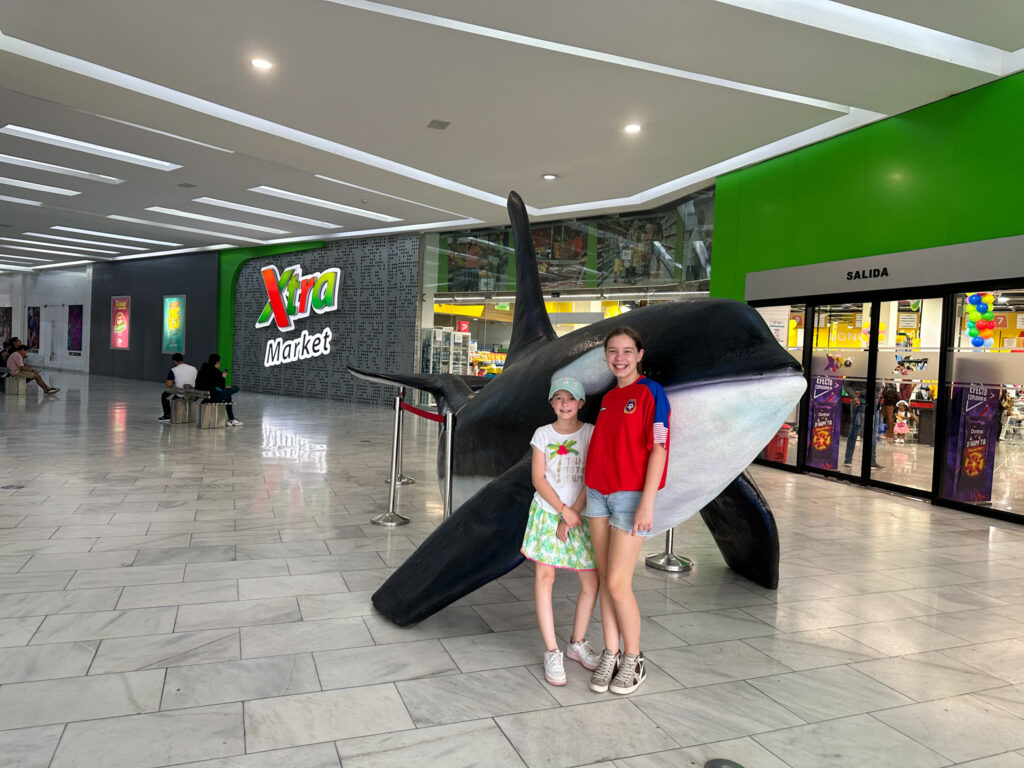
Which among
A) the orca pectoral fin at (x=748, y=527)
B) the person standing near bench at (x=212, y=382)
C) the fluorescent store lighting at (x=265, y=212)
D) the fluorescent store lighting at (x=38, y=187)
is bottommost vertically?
the orca pectoral fin at (x=748, y=527)

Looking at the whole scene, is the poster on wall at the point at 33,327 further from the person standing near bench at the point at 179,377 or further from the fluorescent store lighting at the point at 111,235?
the person standing near bench at the point at 179,377

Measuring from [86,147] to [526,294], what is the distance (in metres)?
9.85

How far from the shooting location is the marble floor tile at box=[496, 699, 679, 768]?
247 centimetres

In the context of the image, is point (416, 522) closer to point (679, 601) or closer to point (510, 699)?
point (679, 601)

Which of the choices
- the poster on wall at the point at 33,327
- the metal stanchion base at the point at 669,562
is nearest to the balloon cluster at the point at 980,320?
the metal stanchion base at the point at 669,562

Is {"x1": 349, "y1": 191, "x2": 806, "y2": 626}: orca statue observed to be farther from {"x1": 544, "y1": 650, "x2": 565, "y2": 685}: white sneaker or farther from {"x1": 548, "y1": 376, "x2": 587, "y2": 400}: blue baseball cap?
{"x1": 544, "y1": 650, "x2": 565, "y2": 685}: white sneaker

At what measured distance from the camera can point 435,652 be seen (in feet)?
10.9

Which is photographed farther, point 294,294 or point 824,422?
point 294,294

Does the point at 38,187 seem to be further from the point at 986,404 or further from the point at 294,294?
the point at 986,404

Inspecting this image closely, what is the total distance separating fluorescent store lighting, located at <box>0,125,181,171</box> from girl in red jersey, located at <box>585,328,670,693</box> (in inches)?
449

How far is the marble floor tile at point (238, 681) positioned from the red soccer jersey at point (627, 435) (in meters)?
1.52

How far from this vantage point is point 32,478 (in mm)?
7086

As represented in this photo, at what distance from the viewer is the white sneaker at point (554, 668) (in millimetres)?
3025

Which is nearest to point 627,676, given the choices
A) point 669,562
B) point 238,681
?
point 238,681
